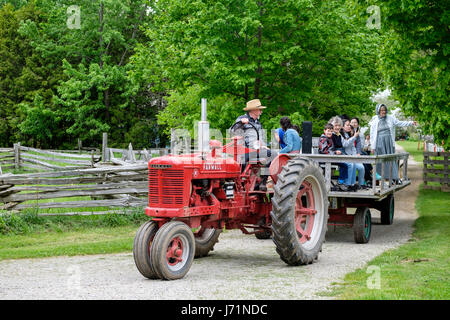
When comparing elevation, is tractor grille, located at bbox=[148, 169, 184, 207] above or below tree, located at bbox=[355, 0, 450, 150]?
below

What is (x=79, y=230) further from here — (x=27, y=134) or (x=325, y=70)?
(x=27, y=134)

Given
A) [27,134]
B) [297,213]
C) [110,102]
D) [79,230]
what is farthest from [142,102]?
[297,213]

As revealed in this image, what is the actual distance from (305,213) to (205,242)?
5.47 feet

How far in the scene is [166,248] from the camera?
7.50 meters

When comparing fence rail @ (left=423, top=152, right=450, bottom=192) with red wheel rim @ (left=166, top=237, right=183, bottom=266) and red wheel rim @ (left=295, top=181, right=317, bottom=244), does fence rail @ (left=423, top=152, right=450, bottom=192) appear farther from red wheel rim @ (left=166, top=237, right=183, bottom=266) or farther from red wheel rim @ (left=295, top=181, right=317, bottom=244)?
red wheel rim @ (left=166, top=237, right=183, bottom=266)

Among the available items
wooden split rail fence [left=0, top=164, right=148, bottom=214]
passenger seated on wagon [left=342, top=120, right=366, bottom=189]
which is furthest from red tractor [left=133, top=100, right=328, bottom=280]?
wooden split rail fence [left=0, top=164, right=148, bottom=214]

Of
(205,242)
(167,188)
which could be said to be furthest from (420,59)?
(167,188)

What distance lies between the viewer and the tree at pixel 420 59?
12.5m

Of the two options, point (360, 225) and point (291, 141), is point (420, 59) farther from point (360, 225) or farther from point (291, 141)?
point (291, 141)

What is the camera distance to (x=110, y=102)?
42.0m

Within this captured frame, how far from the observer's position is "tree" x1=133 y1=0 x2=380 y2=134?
18016 millimetres

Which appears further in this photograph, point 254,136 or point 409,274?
point 254,136

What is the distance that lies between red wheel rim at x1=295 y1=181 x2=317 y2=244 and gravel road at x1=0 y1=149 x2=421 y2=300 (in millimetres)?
482
